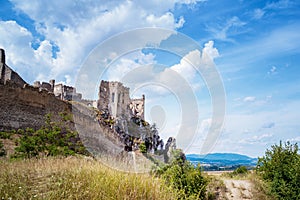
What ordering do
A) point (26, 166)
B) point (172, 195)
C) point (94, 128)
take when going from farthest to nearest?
point (94, 128)
point (26, 166)
point (172, 195)

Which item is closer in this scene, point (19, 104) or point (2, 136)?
point (2, 136)

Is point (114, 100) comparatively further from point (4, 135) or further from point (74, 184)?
point (74, 184)

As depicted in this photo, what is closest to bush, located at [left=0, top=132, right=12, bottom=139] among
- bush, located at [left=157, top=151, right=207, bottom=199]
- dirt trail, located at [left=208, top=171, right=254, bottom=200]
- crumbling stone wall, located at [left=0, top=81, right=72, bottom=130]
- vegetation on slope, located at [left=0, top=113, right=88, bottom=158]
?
vegetation on slope, located at [left=0, top=113, right=88, bottom=158]

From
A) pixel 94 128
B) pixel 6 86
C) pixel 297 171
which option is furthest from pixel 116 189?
pixel 94 128

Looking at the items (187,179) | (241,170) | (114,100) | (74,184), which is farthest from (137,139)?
(74,184)

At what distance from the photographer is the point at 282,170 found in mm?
10320

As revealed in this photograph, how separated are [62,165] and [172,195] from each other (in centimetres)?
279

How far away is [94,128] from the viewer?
22.6 metres

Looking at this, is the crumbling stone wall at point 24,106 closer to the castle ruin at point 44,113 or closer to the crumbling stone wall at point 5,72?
the castle ruin at point 44,113

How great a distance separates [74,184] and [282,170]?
862 cm

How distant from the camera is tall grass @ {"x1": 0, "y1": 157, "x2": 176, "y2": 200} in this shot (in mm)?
4715

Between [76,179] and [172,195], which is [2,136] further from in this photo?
[172,195]

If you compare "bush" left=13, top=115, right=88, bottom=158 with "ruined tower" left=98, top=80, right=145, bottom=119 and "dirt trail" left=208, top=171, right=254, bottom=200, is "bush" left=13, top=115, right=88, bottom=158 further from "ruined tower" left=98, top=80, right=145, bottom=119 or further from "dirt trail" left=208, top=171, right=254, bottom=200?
"ruined tower" left=98, top=80, right=145, bottom=119

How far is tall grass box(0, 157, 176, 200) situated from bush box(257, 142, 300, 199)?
586cm
